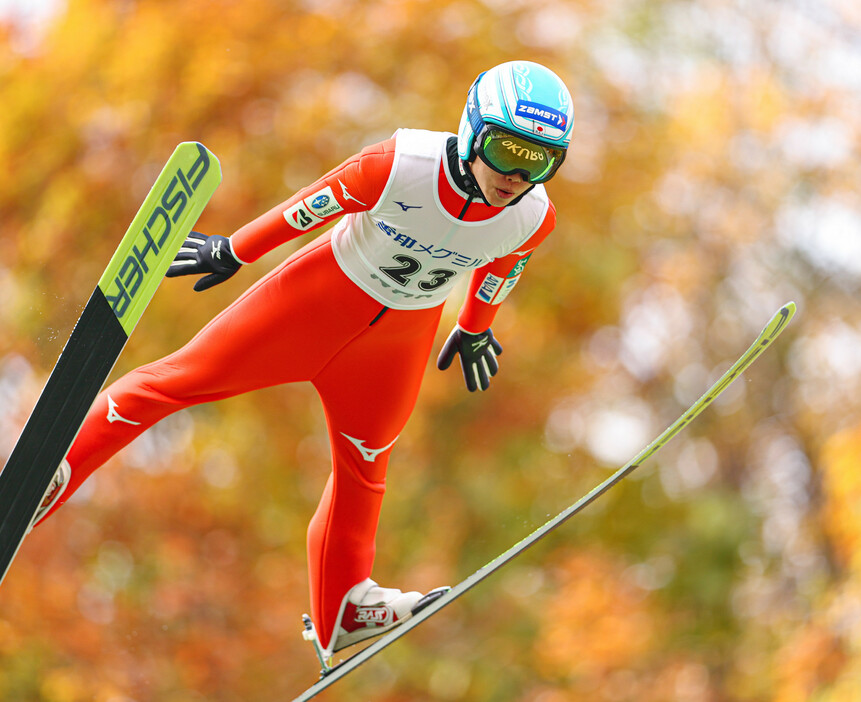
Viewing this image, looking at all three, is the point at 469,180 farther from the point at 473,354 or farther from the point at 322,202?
the point at 473,354

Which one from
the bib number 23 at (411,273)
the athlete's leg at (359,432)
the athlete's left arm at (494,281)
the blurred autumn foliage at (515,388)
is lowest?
the athlete's leg at (359,432)

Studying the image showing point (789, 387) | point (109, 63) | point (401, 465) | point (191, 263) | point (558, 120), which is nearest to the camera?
point (558, 120)

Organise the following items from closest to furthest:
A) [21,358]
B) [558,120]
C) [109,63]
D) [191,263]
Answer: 1. [558,120]
2. [191,263]
3. [21,358]
4. [109,63]

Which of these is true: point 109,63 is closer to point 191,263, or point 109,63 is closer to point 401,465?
point 401,465

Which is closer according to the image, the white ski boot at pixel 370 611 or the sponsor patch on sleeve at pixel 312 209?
the sponsor patch on sleeve at pixel 312 209

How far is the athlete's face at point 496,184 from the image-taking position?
7.20 feet

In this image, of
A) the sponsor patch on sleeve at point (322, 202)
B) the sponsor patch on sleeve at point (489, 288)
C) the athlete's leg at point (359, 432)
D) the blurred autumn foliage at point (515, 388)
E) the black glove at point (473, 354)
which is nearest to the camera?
the sponsor patch on sleeve at point (322, 202)

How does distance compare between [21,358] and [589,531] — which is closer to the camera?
[21,358]

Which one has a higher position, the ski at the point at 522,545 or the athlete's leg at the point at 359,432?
the athlete's leg at the point at 359,432

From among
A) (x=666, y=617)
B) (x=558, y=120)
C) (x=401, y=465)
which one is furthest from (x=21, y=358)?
(x=666, y=617)

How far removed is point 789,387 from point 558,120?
5.80 m

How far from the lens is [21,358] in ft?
15.7

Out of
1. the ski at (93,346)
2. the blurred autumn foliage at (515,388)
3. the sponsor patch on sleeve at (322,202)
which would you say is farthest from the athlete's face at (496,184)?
the blurred autumn foliage at (515,388)

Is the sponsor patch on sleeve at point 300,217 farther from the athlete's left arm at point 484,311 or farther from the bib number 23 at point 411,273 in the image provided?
the athlete's left arm at point 484,311
